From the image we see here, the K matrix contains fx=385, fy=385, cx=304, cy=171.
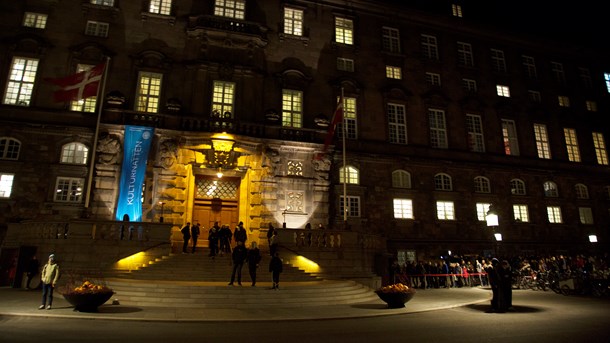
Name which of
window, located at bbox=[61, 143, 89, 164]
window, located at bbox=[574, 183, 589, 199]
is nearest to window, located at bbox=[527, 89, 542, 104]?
window, located at bbox=[574, 183, 589, 199]

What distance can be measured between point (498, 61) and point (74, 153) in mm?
37059

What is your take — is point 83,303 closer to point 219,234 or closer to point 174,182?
point 219,234

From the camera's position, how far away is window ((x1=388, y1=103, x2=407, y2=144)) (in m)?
31.8

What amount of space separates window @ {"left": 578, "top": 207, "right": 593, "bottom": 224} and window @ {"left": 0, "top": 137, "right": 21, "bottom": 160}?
44793 millimetres

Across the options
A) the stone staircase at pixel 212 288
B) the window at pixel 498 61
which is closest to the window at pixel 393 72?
the window at pixel 498 61

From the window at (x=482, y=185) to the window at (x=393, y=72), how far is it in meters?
11.0

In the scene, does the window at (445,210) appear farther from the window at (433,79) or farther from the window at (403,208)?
the window at (433,79)

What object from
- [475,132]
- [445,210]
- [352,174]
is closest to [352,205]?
[352,174]

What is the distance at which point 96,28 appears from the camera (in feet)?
90.1

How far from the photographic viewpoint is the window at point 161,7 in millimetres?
28750

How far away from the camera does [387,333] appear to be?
10.9 metres

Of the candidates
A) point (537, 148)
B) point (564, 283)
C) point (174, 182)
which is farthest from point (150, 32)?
point (537, 148)

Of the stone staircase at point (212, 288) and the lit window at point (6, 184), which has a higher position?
the lit window at point (6, 184)

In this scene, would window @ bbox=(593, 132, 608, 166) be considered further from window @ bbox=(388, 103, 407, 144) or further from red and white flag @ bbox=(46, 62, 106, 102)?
red and white flag @ bbox=(46, 62, 106, 102)
